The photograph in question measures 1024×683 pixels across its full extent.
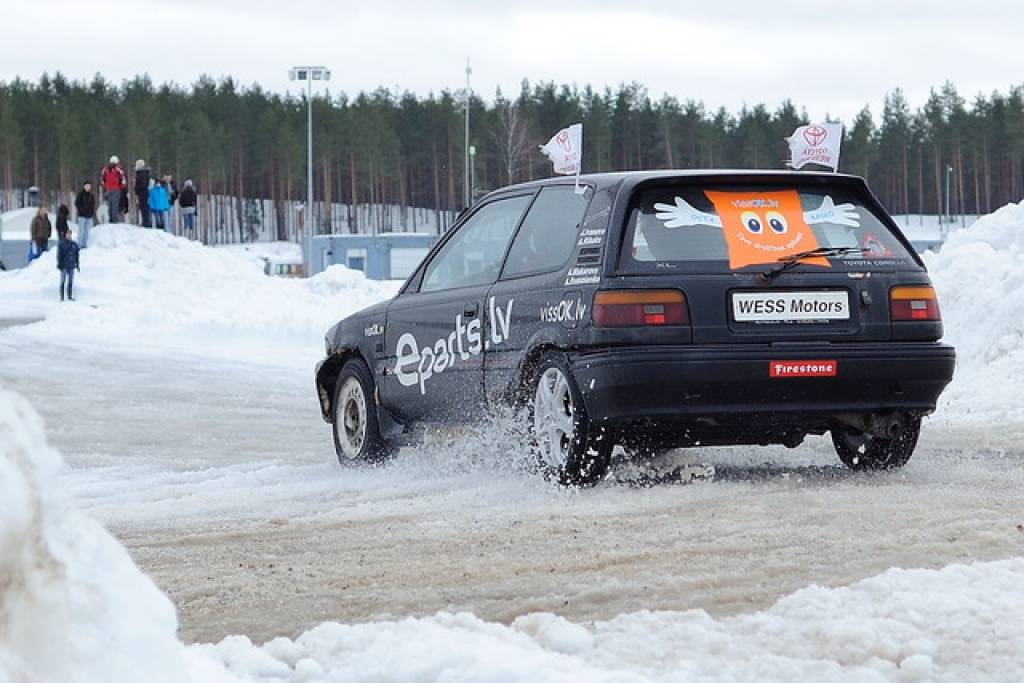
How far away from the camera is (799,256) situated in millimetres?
7594

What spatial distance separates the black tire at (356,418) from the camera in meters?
9.35

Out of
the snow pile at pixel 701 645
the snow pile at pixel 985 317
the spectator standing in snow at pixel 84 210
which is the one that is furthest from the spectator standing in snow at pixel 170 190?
the snow pile at pixel 701 645

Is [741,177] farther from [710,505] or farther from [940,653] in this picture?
[940,653]

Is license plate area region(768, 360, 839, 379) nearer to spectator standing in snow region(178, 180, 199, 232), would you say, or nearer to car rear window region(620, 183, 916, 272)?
car rear window region(620, 183, 916, 272)

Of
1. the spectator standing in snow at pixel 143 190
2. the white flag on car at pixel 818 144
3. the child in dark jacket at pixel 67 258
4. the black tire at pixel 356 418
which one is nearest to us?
the black tire at pixel 356 418

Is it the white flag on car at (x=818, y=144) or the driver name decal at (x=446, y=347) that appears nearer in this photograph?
the driver name decal at (x=446, y=347)

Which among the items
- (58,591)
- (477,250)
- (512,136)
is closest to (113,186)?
(477,250)

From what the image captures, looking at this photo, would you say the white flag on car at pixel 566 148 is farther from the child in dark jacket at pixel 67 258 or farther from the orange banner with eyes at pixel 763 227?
the child in dark jacket at pixel 67 258

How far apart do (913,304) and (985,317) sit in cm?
670

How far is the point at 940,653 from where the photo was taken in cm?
440

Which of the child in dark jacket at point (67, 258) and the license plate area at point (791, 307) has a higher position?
the child in dark jacket at point (67, 258)

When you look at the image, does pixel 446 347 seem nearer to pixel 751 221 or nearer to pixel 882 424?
pixel 751 221

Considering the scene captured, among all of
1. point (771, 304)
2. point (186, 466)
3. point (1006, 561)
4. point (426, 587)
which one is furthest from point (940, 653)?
point (186, 466)

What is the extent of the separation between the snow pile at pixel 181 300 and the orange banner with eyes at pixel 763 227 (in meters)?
13.6
